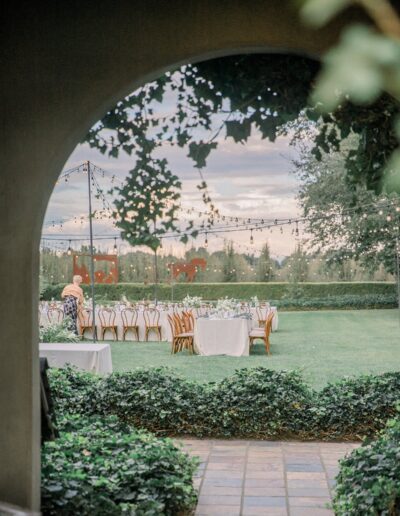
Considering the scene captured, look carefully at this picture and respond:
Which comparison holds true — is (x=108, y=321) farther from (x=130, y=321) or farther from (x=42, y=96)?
(x=42, y=96)

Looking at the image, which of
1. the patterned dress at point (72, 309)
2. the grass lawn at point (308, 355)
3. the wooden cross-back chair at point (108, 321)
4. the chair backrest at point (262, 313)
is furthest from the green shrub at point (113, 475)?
the chair backrest at point (262, 313)

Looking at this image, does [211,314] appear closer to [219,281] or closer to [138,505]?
[138,505]

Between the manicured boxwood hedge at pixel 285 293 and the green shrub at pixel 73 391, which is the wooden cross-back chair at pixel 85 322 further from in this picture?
the manicured boxwood hedge at pixel 285 293

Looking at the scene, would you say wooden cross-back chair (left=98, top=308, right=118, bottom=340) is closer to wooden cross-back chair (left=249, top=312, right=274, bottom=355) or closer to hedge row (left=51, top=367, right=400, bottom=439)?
wooden cross-back chair (left=249, top=312, right=274, bottom=355)

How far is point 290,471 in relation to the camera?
477cm

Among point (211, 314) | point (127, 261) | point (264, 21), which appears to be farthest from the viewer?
point (127, 261)

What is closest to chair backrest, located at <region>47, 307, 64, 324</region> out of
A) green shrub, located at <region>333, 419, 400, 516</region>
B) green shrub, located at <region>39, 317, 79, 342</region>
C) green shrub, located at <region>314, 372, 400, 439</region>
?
green shrub, located at <region>39, 317, 79, 342</region>

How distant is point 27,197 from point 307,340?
11.6m

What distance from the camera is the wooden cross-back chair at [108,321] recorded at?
14164 mm

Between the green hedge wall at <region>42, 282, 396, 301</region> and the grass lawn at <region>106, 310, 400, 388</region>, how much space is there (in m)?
8.11

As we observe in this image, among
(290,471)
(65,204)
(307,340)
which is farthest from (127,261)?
(290,471)

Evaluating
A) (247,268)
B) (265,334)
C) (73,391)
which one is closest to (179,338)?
(265,334)

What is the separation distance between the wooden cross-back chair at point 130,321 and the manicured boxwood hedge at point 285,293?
31.8 ft

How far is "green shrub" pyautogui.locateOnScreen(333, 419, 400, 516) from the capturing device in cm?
319
